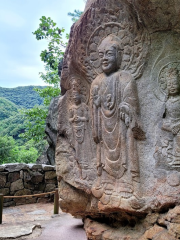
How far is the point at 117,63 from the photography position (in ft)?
9.39

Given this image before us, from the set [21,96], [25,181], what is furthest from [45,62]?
[21,96]

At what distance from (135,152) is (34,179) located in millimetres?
5617

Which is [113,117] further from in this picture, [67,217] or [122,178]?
[67,217]

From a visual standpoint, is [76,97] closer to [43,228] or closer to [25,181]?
[43,228]

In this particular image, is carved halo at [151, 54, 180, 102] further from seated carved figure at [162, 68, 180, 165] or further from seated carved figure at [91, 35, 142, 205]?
seated carved figure at [91, 35, 142, 205]

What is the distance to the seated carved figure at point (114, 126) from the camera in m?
2.65

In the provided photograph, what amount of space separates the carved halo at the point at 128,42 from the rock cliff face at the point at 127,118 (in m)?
0.01

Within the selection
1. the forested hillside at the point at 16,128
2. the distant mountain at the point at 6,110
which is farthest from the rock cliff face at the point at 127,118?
the distant mountain at the point at 6,110

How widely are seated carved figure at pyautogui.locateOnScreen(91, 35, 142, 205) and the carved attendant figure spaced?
25cm

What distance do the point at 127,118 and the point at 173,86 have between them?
0.60 metres

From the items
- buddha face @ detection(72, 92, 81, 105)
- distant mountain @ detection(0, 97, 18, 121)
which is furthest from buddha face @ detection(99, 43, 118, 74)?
distant mountain @ detection(0, 97, 18, 121)

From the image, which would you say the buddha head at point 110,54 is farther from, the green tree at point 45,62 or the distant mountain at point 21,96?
the distant mountain at point 21,96

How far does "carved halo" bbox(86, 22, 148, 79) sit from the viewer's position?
2689 mm

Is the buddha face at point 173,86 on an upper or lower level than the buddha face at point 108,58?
lower
